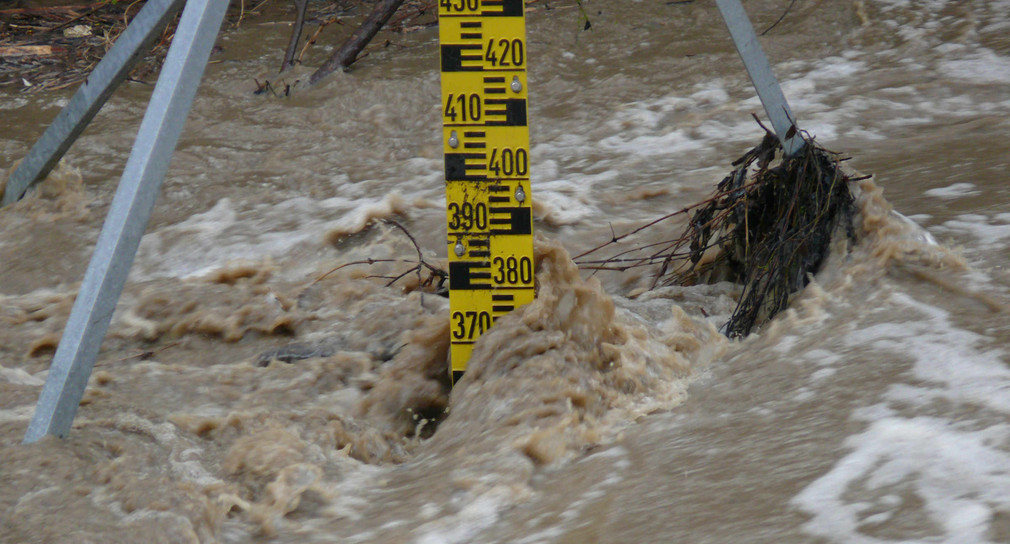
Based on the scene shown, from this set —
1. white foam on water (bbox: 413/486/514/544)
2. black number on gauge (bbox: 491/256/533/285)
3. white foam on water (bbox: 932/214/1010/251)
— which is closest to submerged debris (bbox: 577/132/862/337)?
white foam on water (bbox: 932/214/1010/251)

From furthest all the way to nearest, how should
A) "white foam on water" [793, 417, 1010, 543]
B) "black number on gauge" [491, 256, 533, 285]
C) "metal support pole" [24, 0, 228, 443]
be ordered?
"black number on gauge" [491, 256, 533, 285] < "metal support pole" [24, 0, 228, 443] < "white foam on water" [793, 417, 1010, 543]

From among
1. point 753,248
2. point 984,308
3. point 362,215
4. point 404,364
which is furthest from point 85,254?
point 984,308

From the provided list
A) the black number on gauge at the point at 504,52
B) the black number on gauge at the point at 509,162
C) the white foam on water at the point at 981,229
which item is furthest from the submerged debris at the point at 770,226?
the black number on gauge at the point at 504,52

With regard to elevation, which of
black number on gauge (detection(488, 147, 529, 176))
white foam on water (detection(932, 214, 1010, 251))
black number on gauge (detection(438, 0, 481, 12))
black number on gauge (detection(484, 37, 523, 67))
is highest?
black number on gauge (detection(438, 0, 481, 12))

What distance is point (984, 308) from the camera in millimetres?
1929

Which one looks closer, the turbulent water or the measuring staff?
the turbulent water

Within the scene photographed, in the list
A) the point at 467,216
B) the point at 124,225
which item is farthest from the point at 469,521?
the point at 124,225

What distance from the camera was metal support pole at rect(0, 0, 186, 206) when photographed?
2811mm

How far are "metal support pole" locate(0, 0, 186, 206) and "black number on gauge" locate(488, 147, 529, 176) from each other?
1236 millimetres

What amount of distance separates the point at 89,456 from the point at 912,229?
6.46 feet

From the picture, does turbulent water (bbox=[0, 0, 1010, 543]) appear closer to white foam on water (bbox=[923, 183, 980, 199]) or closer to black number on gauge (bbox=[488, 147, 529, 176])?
white foam on water (bbox=[923, 183, 980, 199])

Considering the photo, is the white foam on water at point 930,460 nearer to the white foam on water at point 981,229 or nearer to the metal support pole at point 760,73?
the white foam on water at point 981,229

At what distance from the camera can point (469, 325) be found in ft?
7.60

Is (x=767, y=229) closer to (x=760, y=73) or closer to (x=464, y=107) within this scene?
(x=760, y=73)
